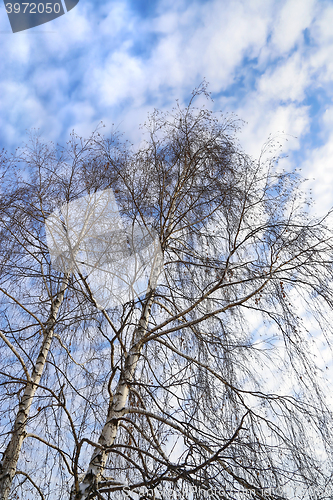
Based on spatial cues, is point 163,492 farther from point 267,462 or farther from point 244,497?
point 267,462

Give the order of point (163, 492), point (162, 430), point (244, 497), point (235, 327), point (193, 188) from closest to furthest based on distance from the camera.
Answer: point (244, 497) < point (163, 492) < point (162, 430) < point (235, 327) < point (193, 188)

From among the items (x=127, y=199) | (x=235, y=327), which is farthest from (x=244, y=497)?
(x=127, y=199)

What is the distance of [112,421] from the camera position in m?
2.62

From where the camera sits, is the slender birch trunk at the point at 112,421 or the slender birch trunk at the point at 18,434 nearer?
the slender birch trunk at the point at 112,421

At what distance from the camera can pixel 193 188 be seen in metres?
4.47

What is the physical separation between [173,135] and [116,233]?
5.49 feet

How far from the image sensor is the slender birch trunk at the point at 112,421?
2.31 meters

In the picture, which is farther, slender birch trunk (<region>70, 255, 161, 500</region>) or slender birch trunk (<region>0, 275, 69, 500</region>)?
slender birch trunk (<region>0, 275, 69, 500</region>)

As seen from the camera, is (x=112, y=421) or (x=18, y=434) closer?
(x=112, y=421)

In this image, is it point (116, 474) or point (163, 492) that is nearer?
point (163, 492)

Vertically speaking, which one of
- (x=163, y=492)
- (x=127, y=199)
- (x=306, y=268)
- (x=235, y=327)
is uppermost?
(x=127, y=199)

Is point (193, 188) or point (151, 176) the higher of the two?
point (193, 188)

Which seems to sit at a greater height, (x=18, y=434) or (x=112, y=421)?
(x=112, y=421)

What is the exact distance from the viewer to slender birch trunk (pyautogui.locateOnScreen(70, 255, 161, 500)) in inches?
91.1
